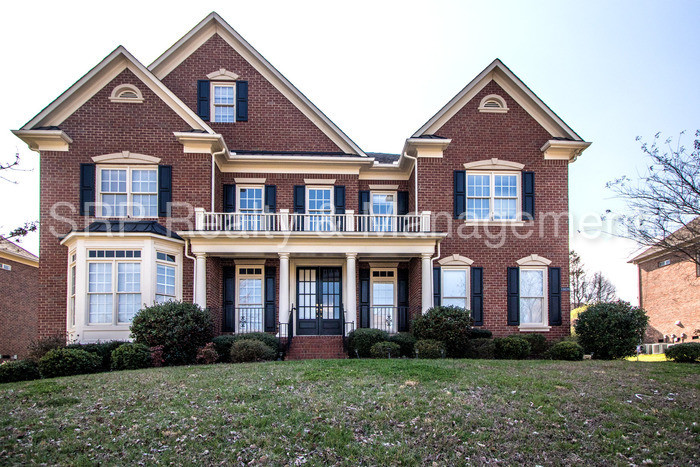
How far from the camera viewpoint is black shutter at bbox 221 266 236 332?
63.9ft

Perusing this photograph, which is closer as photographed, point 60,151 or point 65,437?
point 65,437

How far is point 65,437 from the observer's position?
868cm

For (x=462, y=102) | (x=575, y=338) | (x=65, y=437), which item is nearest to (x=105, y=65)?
(x=462, y=102)

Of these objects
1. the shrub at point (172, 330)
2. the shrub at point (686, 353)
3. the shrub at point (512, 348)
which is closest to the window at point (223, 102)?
the shrub at point (172, 330)

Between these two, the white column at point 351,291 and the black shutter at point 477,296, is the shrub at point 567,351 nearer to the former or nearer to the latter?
the black shutter at point 477,296

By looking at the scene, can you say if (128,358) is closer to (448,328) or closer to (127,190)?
(127,190)

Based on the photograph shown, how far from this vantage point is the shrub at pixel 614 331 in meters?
17.0

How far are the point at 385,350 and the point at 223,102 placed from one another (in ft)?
35.3

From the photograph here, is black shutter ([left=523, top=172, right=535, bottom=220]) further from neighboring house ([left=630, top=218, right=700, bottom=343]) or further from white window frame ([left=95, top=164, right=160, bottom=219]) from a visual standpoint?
white window frame ([left=95, top=164, right=160, bottom=219])

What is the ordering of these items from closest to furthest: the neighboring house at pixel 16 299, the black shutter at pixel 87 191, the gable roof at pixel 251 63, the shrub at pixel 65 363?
the shrub at pixel 65 363
the black shutter at pixel 87 191
the gable roof at pixel 251 63
the neighboring house at pixel 16 299

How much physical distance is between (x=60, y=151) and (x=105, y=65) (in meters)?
3.03

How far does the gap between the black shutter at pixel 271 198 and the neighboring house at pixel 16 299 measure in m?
12.5

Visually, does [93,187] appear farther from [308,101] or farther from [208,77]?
[308,101]

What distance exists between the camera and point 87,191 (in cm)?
1820
